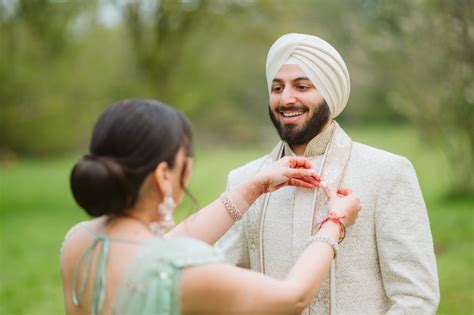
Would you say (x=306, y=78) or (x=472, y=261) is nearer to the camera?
(x=306, y=78)

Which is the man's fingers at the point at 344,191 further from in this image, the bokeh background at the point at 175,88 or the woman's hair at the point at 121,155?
the bokeh background at the point at 175,88

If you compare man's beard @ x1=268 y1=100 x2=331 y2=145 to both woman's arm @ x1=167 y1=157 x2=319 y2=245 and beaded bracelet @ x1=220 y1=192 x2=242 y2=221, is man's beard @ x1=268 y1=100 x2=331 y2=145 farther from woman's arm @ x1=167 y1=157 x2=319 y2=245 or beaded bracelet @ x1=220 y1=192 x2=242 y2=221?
beaded bracelet @ x1=220 y1=192 x2=242 y2=221

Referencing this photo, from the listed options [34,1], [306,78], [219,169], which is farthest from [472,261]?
[219,169]

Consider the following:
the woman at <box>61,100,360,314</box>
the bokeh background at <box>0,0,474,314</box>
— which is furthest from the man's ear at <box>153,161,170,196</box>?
the bokeh background at <box>0,0,474,314</box>

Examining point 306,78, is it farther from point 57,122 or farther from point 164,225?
point 57,122

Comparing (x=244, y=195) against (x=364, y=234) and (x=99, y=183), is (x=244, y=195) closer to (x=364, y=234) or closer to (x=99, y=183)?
(x=364, y=234)

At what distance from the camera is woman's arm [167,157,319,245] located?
2.96 m

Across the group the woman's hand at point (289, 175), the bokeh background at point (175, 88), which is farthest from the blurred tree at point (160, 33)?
the woman's hand at point (289, 175)

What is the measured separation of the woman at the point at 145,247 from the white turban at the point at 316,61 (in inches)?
37.4

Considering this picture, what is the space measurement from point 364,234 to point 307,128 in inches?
21.0

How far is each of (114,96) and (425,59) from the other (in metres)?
19.0

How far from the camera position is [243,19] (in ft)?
56.9

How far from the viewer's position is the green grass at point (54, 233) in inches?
356

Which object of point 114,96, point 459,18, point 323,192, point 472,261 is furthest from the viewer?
point 114,96
